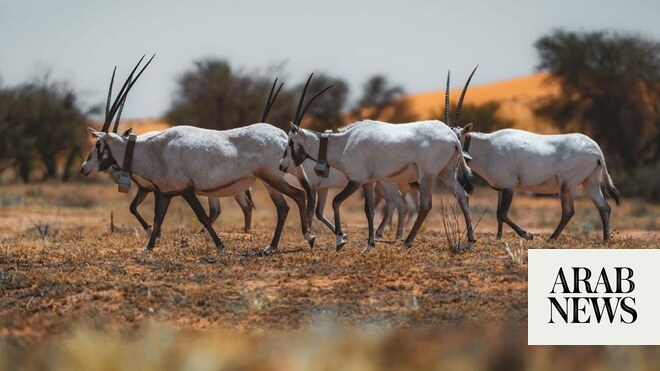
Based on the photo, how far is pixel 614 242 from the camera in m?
14.1

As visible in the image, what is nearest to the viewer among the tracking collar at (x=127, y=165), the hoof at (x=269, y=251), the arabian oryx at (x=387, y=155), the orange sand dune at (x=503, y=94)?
the hoof at (x=269, y=251)

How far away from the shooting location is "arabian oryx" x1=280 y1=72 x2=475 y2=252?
13828 millimetres

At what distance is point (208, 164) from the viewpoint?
13945 millimetres

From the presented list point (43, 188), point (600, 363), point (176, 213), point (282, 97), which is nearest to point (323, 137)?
point (600, 363)

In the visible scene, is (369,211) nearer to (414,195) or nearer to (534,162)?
(534,162)

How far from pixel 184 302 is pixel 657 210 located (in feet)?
85.1

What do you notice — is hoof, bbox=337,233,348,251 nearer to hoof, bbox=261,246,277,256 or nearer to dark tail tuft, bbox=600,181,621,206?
hoof, bbox=261,246,277,256

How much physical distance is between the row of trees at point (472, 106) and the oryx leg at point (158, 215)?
Answer: 26039 millimetres

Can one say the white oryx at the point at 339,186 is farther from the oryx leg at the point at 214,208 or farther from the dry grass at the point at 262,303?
the oryx leg at the point at 214,208

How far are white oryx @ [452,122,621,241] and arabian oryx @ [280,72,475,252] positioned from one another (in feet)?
5.00

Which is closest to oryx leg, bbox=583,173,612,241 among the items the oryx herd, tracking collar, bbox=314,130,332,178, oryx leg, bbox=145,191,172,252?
the oryx herd

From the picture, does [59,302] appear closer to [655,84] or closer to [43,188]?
[43,188]

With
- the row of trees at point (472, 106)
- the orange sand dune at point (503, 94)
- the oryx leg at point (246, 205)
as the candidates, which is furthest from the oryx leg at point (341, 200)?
the orange sand dune at point (503, 94)

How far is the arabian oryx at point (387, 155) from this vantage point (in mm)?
13828
